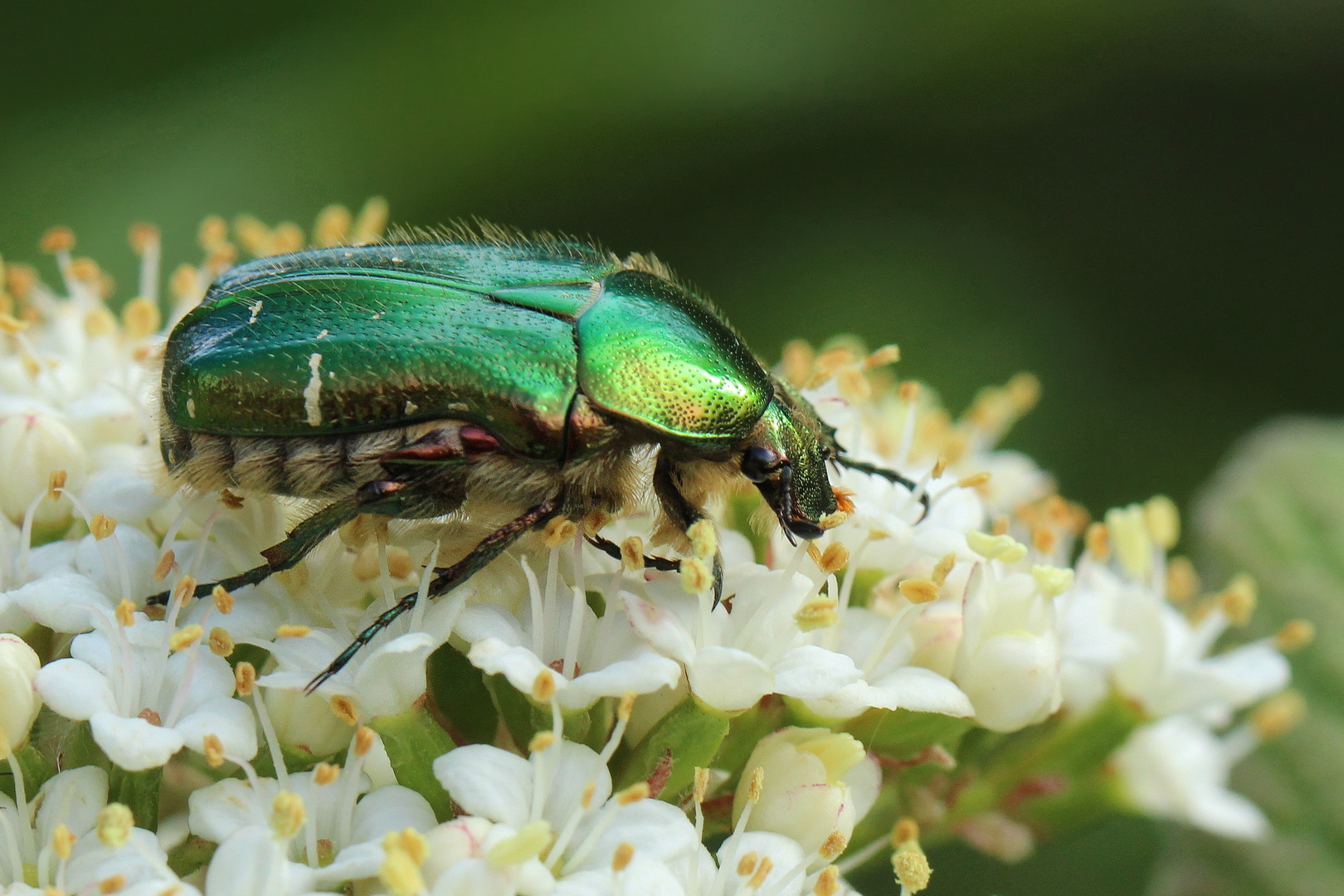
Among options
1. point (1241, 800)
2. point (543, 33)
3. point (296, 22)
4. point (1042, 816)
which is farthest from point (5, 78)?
point (1241, 800)

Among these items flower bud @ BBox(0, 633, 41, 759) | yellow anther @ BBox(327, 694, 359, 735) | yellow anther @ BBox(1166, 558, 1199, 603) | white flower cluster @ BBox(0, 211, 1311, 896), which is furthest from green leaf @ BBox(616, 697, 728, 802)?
yellow anther @ BBox(1166, 558, 1199, 603)

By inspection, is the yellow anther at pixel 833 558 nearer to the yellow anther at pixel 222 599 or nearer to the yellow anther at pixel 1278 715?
the yellow anther at pixel 222 599

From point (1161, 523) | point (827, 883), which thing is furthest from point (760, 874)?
point (1161, 523)

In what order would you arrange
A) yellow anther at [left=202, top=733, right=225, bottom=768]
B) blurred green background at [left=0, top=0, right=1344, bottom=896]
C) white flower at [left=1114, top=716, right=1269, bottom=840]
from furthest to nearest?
blurred green background at [left=0, top=0, right=1344, bottom=896], white flower at [left=1114, top=716, right=1269, bottom=840], yellow anther at [left=202, top=733, right=225, bottom=768]

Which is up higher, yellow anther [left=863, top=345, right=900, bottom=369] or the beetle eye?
yellow anther [left=863, top=345, right=900, bottom=369]

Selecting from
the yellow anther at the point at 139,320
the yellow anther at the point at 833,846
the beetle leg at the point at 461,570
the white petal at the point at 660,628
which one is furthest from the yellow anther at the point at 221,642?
the yellow anther at the point at 139,320

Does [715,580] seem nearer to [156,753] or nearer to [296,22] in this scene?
[156,753]

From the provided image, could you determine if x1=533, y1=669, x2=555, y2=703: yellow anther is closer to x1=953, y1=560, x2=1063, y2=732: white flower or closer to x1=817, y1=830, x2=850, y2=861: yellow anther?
x1=817, y1=830, x2=850, y2=861: yellow anther
